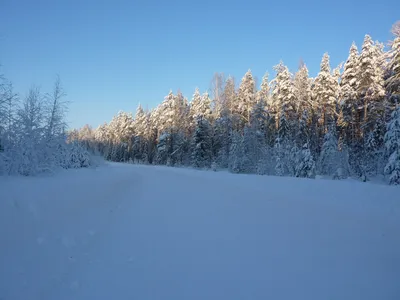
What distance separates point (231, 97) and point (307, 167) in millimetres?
24611

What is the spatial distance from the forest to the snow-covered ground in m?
8.56

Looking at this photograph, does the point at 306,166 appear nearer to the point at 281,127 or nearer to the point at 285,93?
the point at 281,127

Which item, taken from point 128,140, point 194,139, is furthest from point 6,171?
point 128,140

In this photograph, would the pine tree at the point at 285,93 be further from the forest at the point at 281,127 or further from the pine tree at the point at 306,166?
the pine tree at the point at 306,166

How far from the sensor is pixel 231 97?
42562mm

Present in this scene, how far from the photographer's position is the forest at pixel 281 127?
14750 mm

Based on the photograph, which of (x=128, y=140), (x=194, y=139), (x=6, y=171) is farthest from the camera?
(x=128, y=140)

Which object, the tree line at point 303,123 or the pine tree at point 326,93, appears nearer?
the tree line at point 303,123

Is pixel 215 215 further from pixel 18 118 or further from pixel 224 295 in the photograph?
pixel 18 118

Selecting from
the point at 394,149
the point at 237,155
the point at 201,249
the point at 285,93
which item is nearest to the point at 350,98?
the point at 285,93

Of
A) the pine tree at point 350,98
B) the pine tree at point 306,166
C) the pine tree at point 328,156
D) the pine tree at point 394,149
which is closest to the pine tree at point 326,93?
the pine tree at point 350,98

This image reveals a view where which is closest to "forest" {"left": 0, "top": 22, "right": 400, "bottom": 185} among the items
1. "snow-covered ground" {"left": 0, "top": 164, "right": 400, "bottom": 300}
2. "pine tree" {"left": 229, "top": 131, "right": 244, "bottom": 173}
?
"pine tree" {"left": 229, "top": 131, "right": 244, "bottom": 173}

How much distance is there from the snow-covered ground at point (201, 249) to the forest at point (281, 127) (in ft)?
28.1

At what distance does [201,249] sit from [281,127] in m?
25.5
